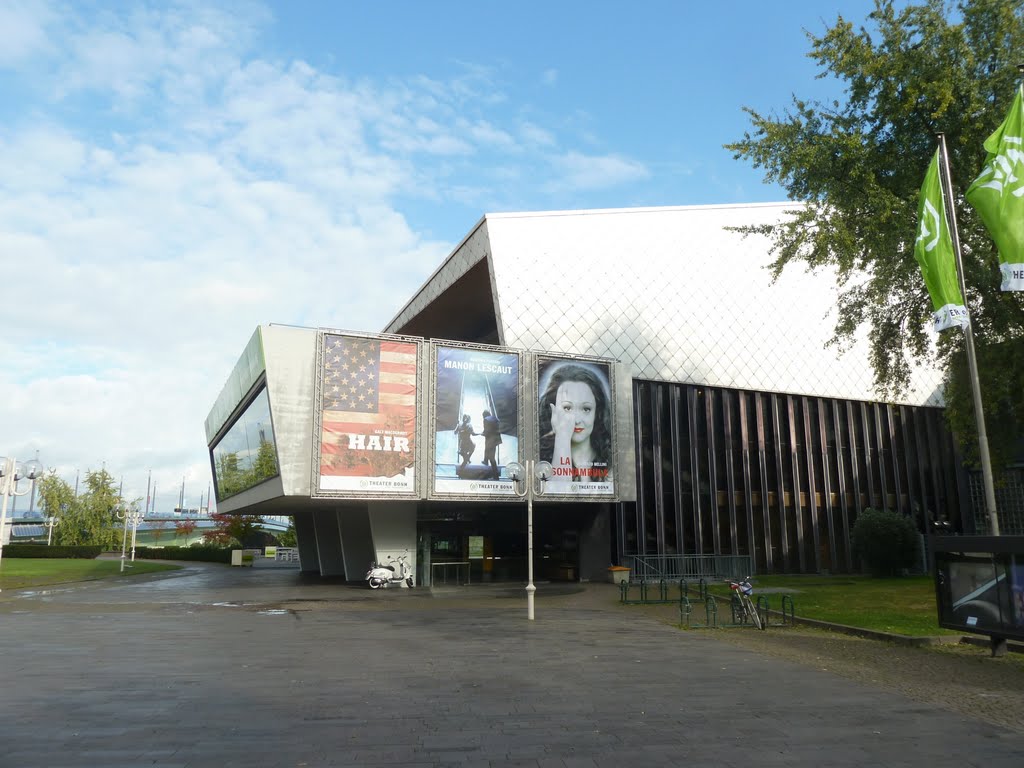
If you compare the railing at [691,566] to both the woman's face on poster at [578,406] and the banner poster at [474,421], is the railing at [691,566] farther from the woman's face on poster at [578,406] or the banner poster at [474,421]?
the banner poster at [474,421]

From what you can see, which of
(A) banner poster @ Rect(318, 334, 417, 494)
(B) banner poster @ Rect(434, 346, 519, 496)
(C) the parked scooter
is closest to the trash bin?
(B) banner poster @ Rect(434, 346, 519, 496)

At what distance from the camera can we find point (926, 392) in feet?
148

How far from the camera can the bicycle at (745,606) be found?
17469 millimetres

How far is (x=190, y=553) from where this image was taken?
70125mm

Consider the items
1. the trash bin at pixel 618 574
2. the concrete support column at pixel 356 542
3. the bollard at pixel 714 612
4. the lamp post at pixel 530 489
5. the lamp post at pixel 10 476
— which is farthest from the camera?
the concrete support column at pixel 356 542

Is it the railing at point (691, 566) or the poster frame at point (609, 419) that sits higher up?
the poster frame at point (609, 419)

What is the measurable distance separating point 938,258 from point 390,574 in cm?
2402

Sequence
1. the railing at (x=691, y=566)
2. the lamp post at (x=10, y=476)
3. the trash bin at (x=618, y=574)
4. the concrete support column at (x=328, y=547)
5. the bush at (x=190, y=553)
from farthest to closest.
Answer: the bush at (x=190, y=553) < the concrete support column at (x=328, y=547) < the railing at (x=691, y=566) < the trash bin at (x=618, y=574) < the lamp post at (x=10, y=476)

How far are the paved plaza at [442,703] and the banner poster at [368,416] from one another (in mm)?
10479

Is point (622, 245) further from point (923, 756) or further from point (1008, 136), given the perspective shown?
point (923, 756)

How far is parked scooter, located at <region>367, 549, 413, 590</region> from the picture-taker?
3105cm

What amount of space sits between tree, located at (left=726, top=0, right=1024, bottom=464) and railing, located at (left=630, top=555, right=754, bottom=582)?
1355 centimetres

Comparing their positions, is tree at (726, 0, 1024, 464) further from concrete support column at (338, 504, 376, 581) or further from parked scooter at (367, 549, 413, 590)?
concrete support column at (338, 504, 376, 581)


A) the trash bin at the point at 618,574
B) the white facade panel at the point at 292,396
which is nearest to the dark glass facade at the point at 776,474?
the trash bin at the point at 618,574
